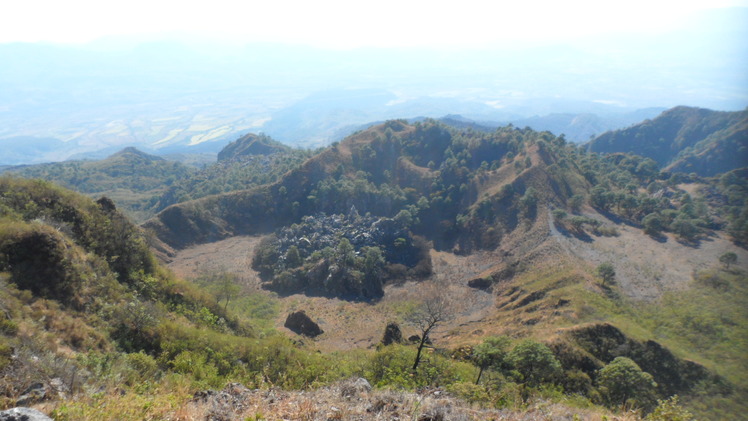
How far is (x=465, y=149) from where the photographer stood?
226 feet

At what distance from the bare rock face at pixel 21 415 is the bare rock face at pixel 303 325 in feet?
96.9

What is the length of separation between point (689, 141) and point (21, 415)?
171 meters

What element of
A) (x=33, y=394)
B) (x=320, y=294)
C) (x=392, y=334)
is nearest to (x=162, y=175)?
(x=320, y=294)

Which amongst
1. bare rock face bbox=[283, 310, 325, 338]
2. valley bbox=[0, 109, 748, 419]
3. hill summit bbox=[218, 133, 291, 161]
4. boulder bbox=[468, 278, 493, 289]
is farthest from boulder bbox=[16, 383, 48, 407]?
hill summit bbox=[218, 133, 291, 161]

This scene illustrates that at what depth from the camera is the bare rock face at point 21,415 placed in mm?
5738

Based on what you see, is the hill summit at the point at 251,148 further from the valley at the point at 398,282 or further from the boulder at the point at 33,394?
the boulder at the point at 33,394

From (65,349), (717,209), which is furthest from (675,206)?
(65,349)

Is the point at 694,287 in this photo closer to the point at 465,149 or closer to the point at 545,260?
the point at 545,260

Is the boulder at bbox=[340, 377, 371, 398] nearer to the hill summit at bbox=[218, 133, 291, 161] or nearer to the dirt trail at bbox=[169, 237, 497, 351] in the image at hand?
the dirt trail at bbox=[169, 237, 497, 351]

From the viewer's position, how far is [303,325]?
34.7m

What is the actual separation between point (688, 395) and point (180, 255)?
58560mm

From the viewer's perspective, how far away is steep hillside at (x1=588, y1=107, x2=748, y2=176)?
9562cm

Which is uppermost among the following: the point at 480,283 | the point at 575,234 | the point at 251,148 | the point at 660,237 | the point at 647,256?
the point at 251,148

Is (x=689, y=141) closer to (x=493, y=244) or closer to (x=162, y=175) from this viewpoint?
(x=493, y=244)
